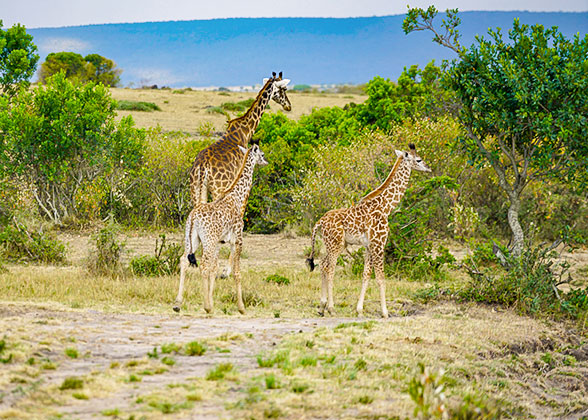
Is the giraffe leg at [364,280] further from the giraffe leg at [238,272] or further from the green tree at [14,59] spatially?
the green tree at [14,59]

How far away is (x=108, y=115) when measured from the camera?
21.8 meters

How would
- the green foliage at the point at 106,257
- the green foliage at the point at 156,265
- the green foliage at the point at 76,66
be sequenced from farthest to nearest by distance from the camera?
1. the green foliage at the point at 76,66
2. the green foliage at the point at 156,265
3. the green foliage at the point at 106,257

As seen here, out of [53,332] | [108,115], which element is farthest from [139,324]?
[108,115]

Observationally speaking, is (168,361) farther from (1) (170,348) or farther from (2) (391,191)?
(2) (391,191)

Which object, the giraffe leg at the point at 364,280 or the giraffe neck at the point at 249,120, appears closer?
the giraffe leg at the point at 364,280

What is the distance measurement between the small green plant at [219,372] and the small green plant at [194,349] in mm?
578

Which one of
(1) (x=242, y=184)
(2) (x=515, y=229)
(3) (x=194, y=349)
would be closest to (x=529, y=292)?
(2) (x=515, y=229)

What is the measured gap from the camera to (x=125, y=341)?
8.95 metres

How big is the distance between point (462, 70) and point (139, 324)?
7.41 meters

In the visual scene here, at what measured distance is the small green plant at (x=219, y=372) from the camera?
7645 millimetres

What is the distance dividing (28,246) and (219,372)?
32.9 feet

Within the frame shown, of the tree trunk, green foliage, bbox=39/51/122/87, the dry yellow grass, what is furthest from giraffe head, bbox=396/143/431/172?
green foliage, bbox=39/51/122/87

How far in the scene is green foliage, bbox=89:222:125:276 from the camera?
47.3 feet

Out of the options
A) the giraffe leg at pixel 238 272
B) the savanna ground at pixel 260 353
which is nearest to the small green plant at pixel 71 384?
the savanna ground at pixel 260 353
